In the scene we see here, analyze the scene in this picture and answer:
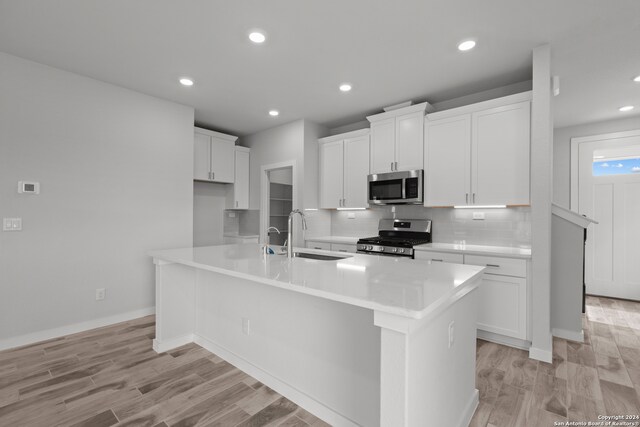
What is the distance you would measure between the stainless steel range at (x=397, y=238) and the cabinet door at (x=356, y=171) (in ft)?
1.55

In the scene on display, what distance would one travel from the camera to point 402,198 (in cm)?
376

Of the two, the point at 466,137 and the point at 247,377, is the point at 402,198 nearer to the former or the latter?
the point at 466,137

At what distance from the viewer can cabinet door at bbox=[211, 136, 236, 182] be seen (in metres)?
4.97

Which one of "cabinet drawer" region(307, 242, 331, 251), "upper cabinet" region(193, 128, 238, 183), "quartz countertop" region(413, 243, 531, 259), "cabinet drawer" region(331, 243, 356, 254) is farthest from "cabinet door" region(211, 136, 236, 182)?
"quartz countertop" region(413, 243, 531, 259)

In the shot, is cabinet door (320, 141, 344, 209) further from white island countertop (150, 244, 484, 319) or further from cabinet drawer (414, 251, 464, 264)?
white island countertop (150, 244, 484, 319)

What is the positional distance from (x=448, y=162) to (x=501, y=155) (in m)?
0.55

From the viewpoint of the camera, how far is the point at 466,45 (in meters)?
2.58

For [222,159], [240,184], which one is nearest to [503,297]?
[240,184]

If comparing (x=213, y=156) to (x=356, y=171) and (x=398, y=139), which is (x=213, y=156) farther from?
(x=398, y=139)

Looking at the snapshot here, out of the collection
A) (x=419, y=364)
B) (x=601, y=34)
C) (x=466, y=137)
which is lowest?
(x=419, y=364)

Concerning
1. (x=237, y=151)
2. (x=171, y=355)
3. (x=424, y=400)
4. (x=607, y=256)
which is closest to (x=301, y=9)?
(x=424, y=400)

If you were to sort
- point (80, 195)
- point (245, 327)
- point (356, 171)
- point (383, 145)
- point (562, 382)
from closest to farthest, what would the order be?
point (562, 382)
point (245, 327)
point (80, 195)
point (383, 145)
point (356, 171)

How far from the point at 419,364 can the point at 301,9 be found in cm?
237

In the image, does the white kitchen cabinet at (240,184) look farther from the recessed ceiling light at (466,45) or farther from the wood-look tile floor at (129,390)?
the recessed ceiling light at (466,45)
